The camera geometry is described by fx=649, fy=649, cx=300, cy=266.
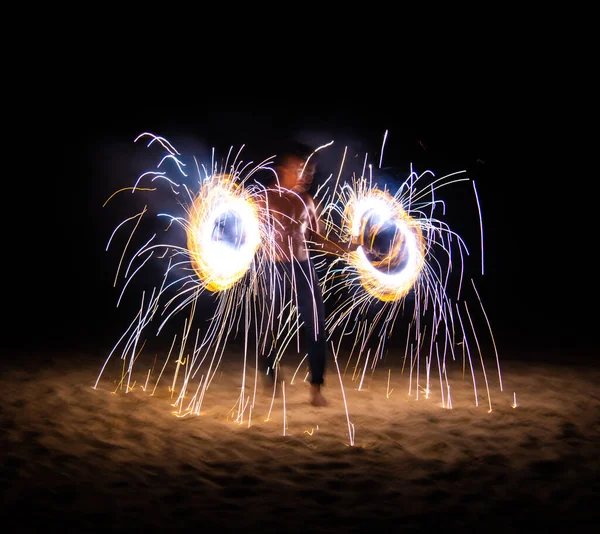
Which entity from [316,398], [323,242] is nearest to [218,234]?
[323,242]

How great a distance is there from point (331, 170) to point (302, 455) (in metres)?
12.3

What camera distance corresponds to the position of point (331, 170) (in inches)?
611

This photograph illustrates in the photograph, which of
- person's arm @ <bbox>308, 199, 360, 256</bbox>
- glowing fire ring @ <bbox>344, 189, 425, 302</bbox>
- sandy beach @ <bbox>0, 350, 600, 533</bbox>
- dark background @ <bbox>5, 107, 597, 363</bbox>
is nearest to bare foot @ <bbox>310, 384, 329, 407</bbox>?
sandy beach @ <bbox>0, 350, 600, 533</bbox>

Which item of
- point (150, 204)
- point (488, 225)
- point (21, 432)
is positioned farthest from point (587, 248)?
point (21, 432)

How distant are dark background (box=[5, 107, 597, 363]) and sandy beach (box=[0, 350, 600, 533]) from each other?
713 cm

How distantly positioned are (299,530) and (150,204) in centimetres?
1510

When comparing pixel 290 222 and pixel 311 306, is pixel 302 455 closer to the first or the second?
pixel 311 306

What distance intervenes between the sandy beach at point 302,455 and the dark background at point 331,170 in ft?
23.4

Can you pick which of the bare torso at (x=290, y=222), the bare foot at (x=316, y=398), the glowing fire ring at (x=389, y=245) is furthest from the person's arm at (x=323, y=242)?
the bare foot at (x=316, y=398)

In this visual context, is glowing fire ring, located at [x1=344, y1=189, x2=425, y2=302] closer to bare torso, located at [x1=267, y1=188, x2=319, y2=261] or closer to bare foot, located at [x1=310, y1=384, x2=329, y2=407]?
bare torso, located at [x1=267, y1=188, x2=319, y2=261]

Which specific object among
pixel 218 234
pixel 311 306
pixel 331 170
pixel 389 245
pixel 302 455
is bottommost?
pixel 302 455

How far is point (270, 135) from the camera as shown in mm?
15539

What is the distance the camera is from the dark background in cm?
1384

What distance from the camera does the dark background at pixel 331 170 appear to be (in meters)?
13.8
